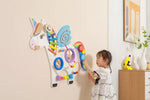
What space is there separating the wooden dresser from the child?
57 cm

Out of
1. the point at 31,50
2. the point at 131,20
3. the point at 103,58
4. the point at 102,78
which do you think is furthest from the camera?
the point at 131,20

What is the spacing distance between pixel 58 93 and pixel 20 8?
0.86 m

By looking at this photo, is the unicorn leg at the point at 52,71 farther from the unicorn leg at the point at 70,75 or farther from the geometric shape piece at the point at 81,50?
the geometric shape piece at the point at 81,50

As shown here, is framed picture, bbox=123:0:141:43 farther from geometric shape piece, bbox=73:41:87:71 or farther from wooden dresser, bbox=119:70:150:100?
geometric shape piece, bbox=73:41:87:71

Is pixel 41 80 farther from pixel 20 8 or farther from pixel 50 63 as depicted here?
pixel 20 8

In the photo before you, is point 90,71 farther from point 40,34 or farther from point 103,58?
point 40,34

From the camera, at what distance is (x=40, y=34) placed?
1.73 metres

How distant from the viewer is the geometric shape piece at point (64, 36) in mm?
1921

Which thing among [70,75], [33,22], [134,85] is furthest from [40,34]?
[134,85]

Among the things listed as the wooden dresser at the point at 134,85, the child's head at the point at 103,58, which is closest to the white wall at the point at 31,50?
the child's head at the point at 103,58

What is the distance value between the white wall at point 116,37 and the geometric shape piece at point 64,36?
0.91 metres

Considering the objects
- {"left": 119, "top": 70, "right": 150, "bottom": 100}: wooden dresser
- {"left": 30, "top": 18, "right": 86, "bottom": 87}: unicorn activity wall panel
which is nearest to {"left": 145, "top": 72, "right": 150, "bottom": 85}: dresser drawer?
{"left": 119, "top": 70, "right": 150, "bottom": 100}: wooden dresser

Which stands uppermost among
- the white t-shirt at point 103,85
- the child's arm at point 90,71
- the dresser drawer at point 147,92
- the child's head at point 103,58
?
the child's head at point 103,58

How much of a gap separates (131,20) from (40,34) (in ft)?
6.40
